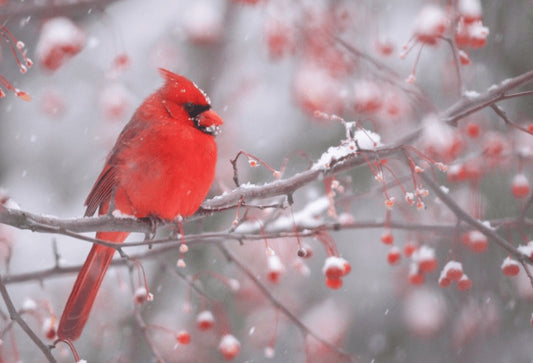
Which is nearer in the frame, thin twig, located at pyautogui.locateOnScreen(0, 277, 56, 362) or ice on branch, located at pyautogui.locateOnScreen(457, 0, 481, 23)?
thin twig, located at pyautogui.locateOnScreen(0, 277, 56, 362)

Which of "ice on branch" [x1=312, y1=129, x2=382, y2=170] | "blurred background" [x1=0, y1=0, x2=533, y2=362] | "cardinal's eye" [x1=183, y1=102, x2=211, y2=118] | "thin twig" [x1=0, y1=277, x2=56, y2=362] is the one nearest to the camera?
"thin twig" [x1=0, y1=277, x2=56, y2=362]

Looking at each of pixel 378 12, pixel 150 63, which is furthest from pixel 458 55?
pixel 150 63

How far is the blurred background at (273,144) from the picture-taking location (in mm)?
3264

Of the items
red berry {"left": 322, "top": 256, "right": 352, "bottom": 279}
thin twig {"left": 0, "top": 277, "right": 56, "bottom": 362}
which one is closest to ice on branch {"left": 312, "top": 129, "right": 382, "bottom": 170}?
red berry {"left": 322, "top": 256, "right": 352, "bottom": 279}

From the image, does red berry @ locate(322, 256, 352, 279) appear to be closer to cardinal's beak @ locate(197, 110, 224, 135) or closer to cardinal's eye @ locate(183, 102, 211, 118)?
cardinal's beak @ locate(197, 110, 224, 135)

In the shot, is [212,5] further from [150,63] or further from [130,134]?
[130,134]

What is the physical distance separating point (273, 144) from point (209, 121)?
7.75 feet

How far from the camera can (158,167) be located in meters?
2.58

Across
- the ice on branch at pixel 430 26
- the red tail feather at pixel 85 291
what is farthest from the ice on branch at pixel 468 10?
the red tail feather at pixel 85 291

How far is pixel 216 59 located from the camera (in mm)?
4641

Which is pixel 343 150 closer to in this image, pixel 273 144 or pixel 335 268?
pixel 335 268

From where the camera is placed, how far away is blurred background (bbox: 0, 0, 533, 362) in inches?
128

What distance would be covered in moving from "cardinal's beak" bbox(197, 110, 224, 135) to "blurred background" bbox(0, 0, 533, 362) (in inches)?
25.6

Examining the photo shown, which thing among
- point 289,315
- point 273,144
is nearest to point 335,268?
point 289,315
